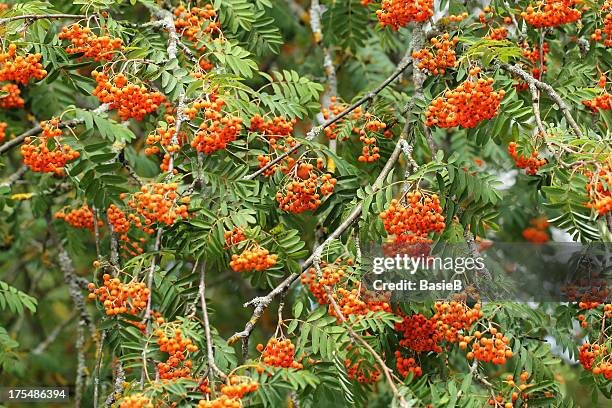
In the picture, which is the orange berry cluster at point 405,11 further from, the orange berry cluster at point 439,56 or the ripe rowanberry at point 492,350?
the ripe rowanberry at point 492,350

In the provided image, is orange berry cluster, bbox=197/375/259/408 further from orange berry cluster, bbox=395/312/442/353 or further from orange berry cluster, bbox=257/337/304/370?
orange berry cluster, bbox=395/312/442/353

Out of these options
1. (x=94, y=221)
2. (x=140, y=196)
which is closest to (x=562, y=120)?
(x=140, y=196)

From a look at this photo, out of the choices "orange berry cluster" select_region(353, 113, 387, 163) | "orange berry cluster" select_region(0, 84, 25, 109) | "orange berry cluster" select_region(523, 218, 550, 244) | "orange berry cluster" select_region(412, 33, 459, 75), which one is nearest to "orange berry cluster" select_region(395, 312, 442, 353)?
"orange berry cluster" select_region(353, 113, 387, 163)

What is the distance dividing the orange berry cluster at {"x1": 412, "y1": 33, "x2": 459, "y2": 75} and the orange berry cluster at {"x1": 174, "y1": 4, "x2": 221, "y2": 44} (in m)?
1.09

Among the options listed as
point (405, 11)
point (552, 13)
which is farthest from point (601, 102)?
point (405, 11)

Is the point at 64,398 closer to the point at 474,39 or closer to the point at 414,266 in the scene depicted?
the point at 414,266

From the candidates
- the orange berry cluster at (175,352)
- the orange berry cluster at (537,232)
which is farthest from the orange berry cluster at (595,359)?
the orange berry cluster at (537,232)

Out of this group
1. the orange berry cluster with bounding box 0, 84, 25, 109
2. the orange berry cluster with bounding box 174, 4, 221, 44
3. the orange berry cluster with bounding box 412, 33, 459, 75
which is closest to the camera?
the orange berry cluster with bounding box 412, 33, 459, 75

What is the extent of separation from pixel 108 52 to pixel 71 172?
605 mm

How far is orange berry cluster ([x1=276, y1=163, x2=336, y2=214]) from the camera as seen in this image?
4.49 metres

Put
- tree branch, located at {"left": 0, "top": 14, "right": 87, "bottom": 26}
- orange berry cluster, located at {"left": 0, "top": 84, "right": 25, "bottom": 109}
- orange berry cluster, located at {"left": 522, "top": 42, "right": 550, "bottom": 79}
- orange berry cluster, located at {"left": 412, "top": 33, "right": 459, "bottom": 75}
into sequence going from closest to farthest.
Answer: tree branch, located at {"left": 0, "top": 14, "right": 87, "bottom": 26}, orange berry cluster, located at {"left": 412, "top": 33, "right": 459, "bottom": 75}, orange berry cluster, located at {"left": 522, "top": 42, "right": 550, "bottom": 79}, orange berry cluster, located at {"left": 0, "top": 84, "right": 25, "bottom": 109}

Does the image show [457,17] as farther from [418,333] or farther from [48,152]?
[48,152]

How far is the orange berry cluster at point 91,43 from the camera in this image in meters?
4.50

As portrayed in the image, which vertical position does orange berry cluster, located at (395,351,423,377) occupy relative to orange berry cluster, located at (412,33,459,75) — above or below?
below
